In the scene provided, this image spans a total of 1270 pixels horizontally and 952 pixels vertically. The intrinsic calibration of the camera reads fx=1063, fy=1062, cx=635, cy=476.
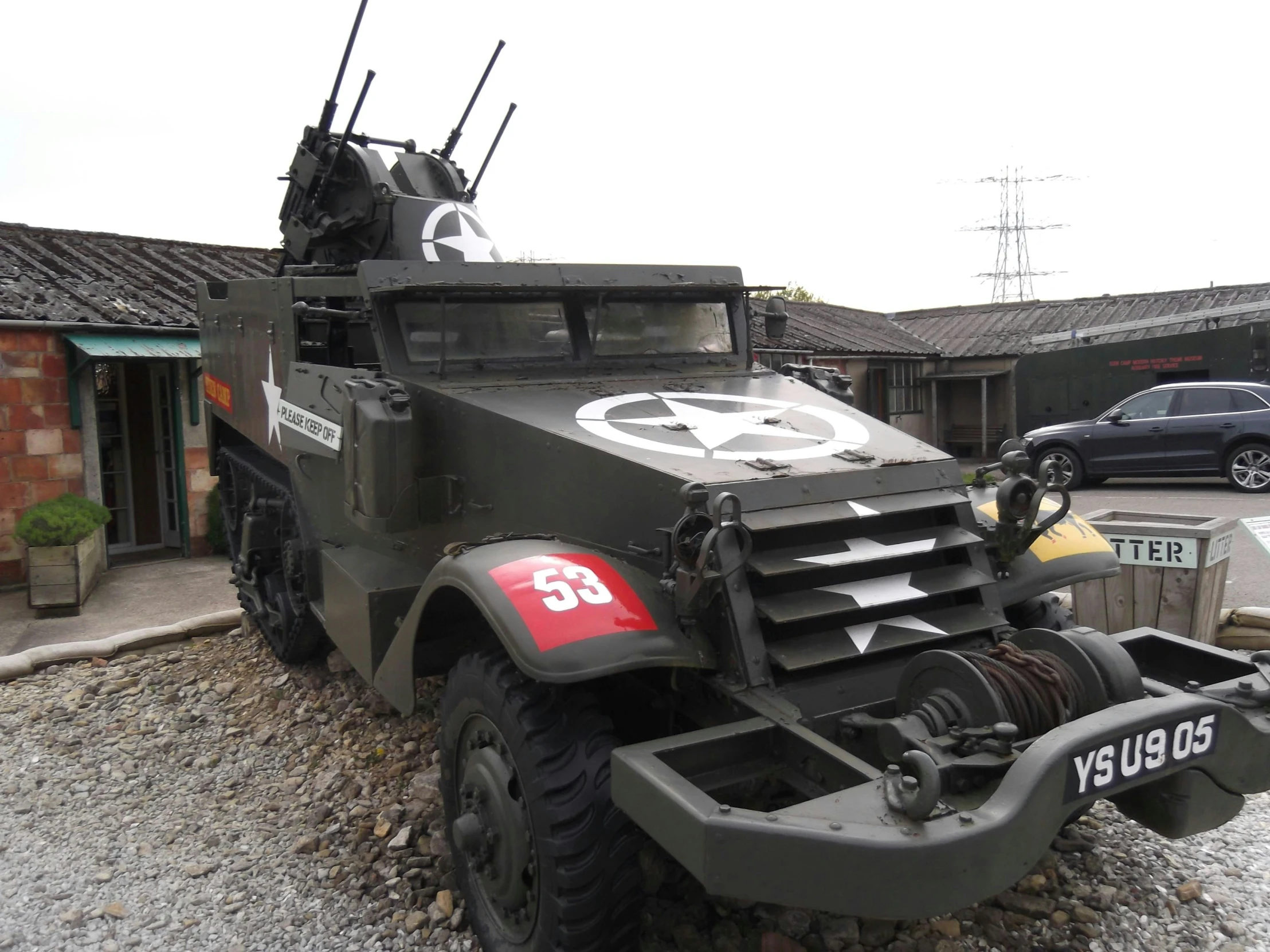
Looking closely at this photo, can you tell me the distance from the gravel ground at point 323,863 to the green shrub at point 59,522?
2886mm

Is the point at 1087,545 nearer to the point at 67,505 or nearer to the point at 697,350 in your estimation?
the point at 697,350

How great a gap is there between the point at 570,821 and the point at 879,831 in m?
0.88

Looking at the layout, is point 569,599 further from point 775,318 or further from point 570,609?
point 775,318

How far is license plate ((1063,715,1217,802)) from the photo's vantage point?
7.34ft

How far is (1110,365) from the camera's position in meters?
15.7

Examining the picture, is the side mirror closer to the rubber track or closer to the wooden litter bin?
the wooden litter bin

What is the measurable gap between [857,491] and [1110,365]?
46.3ft

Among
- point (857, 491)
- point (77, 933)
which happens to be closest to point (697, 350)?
point (857, 491)

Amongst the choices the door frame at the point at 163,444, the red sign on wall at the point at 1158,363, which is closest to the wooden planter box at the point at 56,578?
the door frame at the point at 163,444

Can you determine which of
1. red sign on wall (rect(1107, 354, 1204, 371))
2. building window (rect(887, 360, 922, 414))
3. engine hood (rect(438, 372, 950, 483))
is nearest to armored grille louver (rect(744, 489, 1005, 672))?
engine hood (rect(438, 372, 950, 483))

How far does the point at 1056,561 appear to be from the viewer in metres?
3.65

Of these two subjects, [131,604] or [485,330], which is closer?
[485,330]

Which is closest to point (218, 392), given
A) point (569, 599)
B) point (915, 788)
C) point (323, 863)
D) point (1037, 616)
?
point (323, 863)

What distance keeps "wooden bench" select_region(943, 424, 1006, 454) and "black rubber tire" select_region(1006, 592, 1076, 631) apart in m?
14.8
